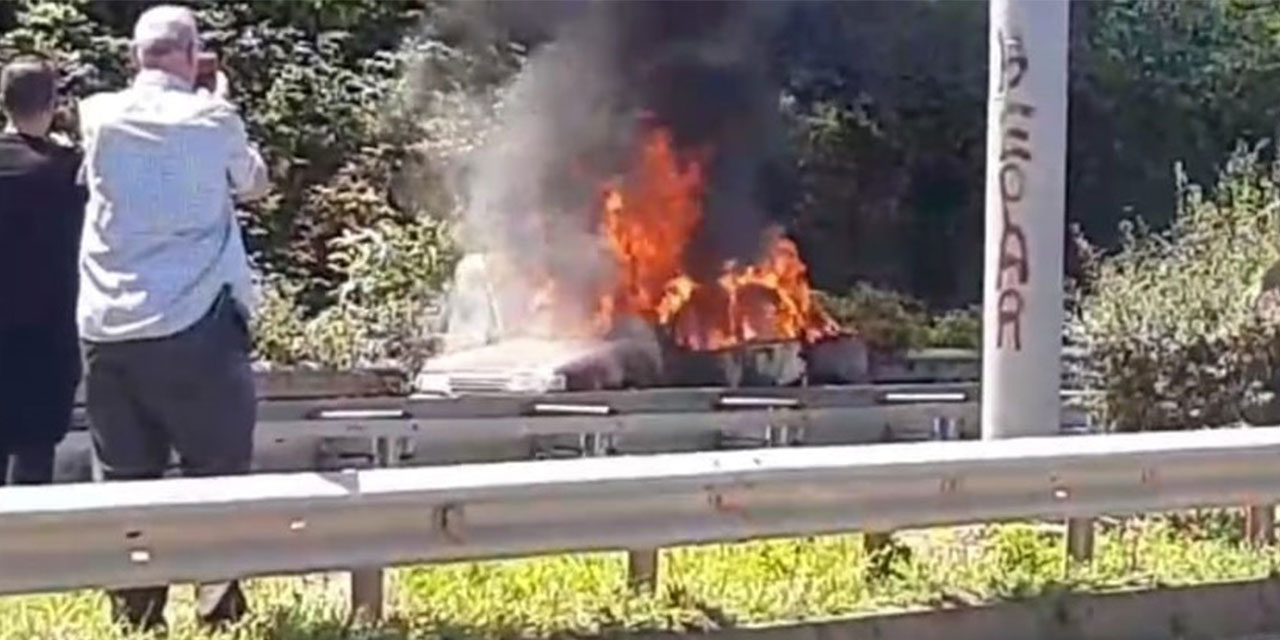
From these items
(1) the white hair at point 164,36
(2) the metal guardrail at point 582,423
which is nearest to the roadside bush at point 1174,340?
(2) the metal guardrail at point 582,423

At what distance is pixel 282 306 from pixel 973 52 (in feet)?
25.8

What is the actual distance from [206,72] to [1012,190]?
3203mm

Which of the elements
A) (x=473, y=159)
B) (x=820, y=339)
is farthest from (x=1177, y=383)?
(x=473, y=159)

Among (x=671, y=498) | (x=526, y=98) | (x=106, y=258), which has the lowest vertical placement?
(x=671, y=498)

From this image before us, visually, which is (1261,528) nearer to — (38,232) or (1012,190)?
(1012,190)

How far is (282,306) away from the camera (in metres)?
19.8

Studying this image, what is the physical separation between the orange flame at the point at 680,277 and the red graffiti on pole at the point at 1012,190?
9.21m

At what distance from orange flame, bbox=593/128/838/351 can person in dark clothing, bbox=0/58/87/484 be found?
11.0 meters

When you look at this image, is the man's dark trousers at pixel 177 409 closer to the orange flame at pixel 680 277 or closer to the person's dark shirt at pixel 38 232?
the person's dark shirt at pixel 38 232

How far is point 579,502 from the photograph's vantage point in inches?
255

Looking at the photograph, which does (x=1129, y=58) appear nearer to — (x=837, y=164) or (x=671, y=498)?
(x=837, y=164)

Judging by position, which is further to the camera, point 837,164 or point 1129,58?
Answer: point 1129,58

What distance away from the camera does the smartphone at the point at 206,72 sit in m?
6.86

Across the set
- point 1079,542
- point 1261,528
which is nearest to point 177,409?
point 1079,542
